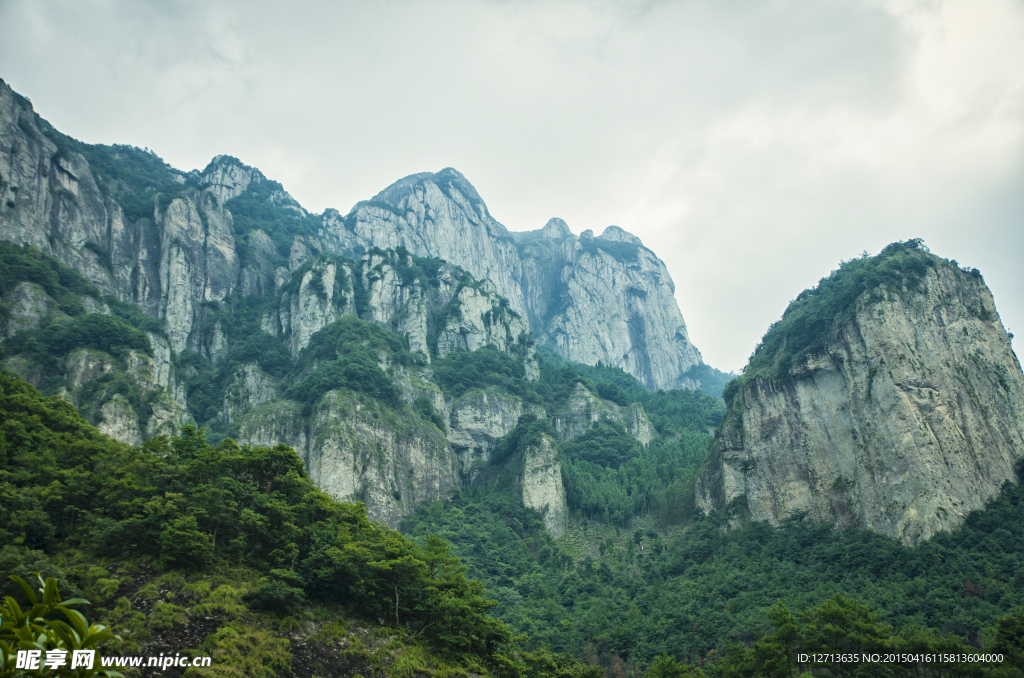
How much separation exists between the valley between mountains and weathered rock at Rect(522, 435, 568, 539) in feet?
0.99

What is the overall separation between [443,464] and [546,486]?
11645mm

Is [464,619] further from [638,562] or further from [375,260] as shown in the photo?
[375,260]

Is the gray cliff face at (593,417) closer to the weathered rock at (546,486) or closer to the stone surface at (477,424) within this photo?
the stone surface at (477,424)

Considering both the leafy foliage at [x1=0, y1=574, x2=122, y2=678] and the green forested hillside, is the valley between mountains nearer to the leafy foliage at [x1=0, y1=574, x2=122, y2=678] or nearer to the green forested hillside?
the green forested hillside

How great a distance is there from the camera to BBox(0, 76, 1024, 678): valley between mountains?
1113 inches

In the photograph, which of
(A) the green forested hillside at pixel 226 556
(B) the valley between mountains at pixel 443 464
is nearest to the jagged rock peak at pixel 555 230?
(B) the valley between mountains at pixel 443 464

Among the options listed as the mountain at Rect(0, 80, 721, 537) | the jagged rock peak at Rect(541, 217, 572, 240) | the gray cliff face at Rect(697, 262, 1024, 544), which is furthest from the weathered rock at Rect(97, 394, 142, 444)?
the jagged rock peak at Rect(541, 217, 572, 240)

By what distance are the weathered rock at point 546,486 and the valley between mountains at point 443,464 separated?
0.99 feet

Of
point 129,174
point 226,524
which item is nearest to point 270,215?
point 129,174

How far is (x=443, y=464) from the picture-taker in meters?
74.9

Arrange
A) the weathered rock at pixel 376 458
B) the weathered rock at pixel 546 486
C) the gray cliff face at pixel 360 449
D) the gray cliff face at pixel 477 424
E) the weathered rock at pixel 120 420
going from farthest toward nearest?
the gray cliff face at pixel 477 424 → the weathered rock at pixel 546 486 → the gray cliff face at pixel 360 449 → the weathered rock at pixel 376 458 → the weathered rock at pixel 120 420

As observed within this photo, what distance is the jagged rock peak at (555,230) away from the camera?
633 feet

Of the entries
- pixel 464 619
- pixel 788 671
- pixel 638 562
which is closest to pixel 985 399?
pixel 638 562

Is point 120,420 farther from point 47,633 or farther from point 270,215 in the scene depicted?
point 270,215
